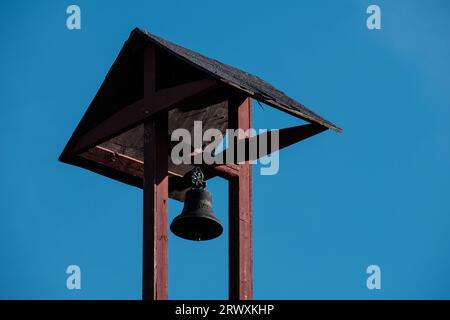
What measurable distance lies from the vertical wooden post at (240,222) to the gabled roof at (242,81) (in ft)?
1.01

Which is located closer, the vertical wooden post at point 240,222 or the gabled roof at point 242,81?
the gabled roof at point 242,81

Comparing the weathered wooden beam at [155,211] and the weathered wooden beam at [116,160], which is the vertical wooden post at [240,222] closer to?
the weathered wooden beam at [155,211]

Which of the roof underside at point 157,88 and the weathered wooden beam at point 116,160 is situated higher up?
the roof underside at point 157,88

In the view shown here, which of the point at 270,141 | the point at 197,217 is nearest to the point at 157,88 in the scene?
the point at 270,141

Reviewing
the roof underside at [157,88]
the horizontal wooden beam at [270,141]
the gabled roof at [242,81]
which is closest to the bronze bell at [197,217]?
the horizontal wooden beam at [270,141]

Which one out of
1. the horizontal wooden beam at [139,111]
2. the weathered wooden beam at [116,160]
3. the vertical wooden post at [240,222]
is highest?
the horizontal wooden beam at [139,111]

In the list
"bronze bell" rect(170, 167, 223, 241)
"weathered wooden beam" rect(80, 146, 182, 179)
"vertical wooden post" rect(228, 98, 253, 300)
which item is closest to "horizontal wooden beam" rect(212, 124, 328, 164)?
"vertical wooden post" rect(228, 98, 253, 300)

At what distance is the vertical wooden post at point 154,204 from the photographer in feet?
56.8

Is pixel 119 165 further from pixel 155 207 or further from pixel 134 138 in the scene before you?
pixel 155 207

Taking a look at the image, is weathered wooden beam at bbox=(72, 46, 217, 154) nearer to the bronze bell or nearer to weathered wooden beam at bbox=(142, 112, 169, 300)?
weathered wooden beam at bbox=(142, 112, 169, 300)

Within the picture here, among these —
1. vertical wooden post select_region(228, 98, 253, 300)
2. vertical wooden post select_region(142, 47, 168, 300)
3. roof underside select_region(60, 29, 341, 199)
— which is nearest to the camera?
vertical wooden post select_region(142, 47, 168, 300)

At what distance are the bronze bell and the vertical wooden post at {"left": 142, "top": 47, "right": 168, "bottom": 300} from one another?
48 cm

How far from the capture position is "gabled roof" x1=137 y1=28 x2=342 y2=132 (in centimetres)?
1795
